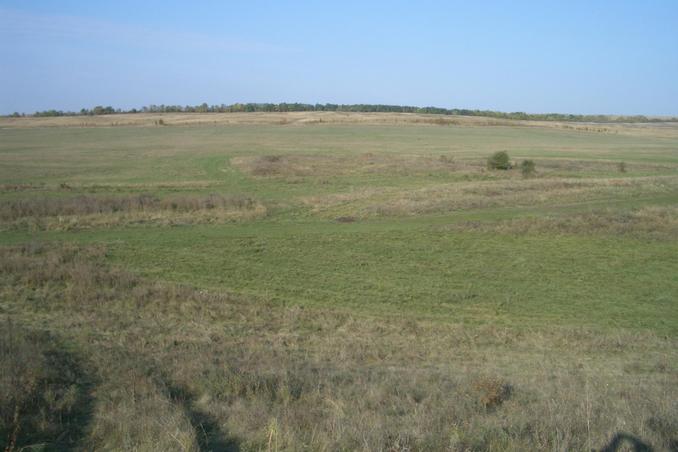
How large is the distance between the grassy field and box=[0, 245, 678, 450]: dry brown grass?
5 cm

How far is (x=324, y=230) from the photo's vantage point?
25.7m

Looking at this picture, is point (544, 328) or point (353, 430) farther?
point (544, 328)

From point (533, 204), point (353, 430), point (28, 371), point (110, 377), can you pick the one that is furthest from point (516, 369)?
point (533, 204)

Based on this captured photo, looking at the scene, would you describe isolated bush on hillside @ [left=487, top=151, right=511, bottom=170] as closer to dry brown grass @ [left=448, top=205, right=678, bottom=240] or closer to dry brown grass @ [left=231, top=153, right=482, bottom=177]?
dry brown grass @ [left=231, top=153, right=482, bottom=177]

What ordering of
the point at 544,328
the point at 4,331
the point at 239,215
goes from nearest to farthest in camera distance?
the point at 4,331 < the point at 544,328 < the point at 239,215

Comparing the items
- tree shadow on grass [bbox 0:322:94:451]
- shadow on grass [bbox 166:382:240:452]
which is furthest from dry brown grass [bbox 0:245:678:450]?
tree shadow on grass [bbox 0:322:94:451]

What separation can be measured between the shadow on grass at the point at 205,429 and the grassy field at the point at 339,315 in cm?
3

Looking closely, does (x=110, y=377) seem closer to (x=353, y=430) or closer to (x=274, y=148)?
(x=353, y=430)

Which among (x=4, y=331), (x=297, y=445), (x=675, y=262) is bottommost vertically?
(x=675, y=262)

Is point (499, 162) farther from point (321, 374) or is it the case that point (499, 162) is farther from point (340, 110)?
point (340, 110)

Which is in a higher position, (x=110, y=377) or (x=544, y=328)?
(x=110, y=377)

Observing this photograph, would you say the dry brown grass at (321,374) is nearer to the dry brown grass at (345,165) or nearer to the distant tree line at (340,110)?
the dry brown grass at (345,165)

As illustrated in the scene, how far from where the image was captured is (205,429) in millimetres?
6168

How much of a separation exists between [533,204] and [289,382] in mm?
27581
